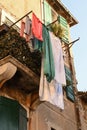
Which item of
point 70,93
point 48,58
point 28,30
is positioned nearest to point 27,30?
point 28,30

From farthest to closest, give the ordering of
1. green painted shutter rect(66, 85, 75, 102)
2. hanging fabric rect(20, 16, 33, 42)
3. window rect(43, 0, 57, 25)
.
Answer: window rect(43, 0, 57, 25) → green painted shutter rect(66, 85, 75, 102) → hanging fabric rect(20, 16, 33, 42)

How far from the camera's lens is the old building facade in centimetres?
811

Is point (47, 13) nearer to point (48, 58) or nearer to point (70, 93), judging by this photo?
point (70, 93)

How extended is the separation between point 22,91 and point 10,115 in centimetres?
136

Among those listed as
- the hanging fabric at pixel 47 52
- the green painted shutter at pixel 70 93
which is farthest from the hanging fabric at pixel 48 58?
the green painted shutter at pixel 70 93

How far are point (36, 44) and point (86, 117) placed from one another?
500 centimetres

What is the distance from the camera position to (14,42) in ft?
28.2

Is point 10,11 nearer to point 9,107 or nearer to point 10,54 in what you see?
point 10,54

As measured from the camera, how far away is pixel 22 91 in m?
9.31

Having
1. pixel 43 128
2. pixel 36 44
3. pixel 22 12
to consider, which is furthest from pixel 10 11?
pixel 43 128

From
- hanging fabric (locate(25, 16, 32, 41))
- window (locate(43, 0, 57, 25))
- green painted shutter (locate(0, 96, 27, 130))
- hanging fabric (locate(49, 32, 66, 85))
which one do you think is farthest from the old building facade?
window (locate(43, 0, 57, 25))

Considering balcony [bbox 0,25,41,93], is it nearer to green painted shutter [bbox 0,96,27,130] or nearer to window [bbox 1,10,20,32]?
green painted shutter [bbox 0,96,27,130]

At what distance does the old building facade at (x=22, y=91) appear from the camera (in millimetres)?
8109

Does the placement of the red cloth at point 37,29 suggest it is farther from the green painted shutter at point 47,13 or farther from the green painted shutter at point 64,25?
the green painted shutter at point 64,25
